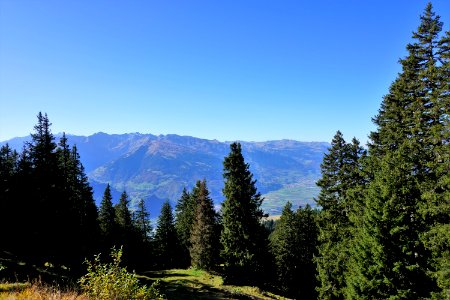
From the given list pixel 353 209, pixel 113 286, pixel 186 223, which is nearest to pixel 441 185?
pixel 353 209

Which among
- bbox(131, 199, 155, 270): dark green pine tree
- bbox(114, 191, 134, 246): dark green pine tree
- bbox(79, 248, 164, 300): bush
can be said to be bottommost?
bbox(131, 199, 155, 270): dark green pine tree

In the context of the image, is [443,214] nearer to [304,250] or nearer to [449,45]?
[449,45]

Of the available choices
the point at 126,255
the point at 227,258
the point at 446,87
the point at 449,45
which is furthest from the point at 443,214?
the point at 126,255

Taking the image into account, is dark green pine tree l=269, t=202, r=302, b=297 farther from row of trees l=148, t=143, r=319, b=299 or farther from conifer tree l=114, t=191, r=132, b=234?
conifer tree l=114, t=191, r=132, b=234

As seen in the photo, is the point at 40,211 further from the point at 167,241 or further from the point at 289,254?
the point at 167,241

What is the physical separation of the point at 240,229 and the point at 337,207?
42.3ft

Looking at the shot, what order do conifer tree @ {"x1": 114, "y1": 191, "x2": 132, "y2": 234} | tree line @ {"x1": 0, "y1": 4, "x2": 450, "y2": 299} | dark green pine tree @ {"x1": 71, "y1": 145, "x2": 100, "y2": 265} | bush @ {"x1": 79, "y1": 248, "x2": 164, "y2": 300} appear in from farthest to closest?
conifer tree @ {"x1": 114, "y1": 191, "x2": 132, "y2": 234} < dark green pine tree @ {"x1": 71, "y1": 145, "x2": 100, "y2": 265} < tree line @ {"x1": 0, "y1": 4, "x2": 450, "y2": 299} < bush @ {"x1": 79, "y1": 248, "x2": 164, "y2": 300}

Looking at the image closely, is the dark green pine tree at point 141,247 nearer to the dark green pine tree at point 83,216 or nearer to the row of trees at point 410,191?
the dark green pine tree at point 83,216

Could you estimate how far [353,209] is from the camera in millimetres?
31922

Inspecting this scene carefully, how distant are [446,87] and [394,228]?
393 inches

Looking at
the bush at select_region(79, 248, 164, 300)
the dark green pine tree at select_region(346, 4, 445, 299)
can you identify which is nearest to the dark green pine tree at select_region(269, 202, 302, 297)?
the dark green pine tree at select_region(346, 4, 445, 299)

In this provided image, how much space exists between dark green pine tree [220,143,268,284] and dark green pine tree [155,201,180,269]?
124 ft

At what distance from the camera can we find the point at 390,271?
78.5 feet

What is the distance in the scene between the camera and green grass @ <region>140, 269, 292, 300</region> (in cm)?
3194
